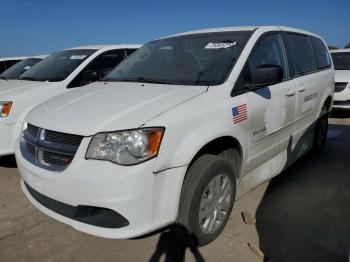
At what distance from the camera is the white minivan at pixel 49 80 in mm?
4434

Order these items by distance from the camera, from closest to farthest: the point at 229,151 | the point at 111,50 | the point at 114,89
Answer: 1. the point at 229,151
2. the point at 114,89
3. the point at 111,50

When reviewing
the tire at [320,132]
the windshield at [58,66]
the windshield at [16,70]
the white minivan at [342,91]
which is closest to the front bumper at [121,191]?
the tire at [320,132]

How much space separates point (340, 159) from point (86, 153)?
4060 mm

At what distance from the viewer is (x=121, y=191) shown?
87.6 inches

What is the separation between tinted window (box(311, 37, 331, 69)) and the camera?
15.5 ft

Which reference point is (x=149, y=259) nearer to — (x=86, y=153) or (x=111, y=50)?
(x=86, y=153)

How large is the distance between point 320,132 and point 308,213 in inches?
78.6

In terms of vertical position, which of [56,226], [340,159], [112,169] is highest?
[112,169]

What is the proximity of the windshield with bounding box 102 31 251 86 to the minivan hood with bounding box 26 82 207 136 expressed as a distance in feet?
0.71

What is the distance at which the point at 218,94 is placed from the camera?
9.09 ft

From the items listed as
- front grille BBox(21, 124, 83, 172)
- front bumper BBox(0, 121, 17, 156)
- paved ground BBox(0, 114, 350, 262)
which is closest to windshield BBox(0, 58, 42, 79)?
front bumper BBox(0, 121, 17, 156)

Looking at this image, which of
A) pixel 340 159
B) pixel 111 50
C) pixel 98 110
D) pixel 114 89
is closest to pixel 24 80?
pixel 111 50

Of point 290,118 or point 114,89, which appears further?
point 290,118

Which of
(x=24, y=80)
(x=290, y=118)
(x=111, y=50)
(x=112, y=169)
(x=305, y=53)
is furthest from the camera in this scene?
(x=111, y=50)
